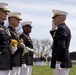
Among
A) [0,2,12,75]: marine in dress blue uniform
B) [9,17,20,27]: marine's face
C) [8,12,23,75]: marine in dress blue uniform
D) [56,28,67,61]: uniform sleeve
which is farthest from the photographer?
[9,17,20,27]: marine's face

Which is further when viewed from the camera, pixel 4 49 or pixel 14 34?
pixel 14 34

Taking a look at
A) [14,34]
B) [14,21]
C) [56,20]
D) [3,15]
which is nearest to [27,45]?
[14,34]

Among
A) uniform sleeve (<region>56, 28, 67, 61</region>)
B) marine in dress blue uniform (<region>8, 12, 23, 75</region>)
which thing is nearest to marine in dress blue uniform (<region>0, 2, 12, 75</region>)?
marine in dress blue uniform (<region>8, 12, 23, 75</region>)

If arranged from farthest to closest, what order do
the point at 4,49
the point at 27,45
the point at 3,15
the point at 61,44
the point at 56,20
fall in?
the point at 27,45 < the point at 56,20 < the point at 61,44 < the point at 3,15 < the point at 4,49

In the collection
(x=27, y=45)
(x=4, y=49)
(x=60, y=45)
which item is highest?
(x=4, y=49)

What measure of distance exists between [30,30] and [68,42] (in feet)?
7.78

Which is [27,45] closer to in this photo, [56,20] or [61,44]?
[56,20]

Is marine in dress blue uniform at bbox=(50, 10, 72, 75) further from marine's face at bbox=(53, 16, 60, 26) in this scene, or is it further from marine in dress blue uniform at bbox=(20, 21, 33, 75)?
marine in dress blue uniform at bbox=(20, 21, 33, 75)

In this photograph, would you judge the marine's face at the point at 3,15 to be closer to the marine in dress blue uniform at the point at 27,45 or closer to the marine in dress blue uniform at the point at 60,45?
the marine in dress blue uniform at the point at 60,45

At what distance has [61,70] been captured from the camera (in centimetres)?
893

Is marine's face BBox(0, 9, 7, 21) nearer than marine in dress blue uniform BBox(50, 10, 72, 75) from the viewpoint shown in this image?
Yes

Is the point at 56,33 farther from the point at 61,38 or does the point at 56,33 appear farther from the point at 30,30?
the point at 30,30

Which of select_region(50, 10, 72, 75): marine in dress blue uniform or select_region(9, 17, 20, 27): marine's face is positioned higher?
select_region(9, 17, 20, 27): marine's face

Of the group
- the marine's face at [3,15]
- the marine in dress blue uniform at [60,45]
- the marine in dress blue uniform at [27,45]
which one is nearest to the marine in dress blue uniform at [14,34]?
the marine in dress blue uniform at [60,45]
